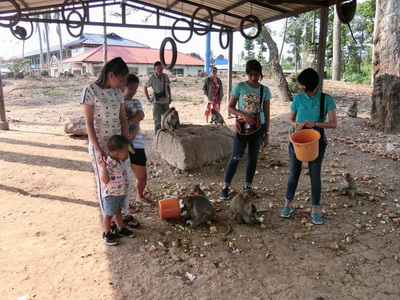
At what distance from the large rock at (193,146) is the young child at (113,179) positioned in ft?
→ 8.57

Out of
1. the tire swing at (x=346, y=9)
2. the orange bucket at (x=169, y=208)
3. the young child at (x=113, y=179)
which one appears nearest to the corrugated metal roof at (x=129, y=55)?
the tire swing at (x=346, y=9)

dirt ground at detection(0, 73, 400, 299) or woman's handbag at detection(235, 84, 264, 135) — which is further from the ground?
woman's handbag at detection(235, 84, 264, 135)

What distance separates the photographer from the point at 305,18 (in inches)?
1543

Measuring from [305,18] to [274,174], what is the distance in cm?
3837

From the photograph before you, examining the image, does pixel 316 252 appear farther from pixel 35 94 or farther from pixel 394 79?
pixel 35 94

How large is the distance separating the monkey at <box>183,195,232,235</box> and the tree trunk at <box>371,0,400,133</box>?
6.87 meters

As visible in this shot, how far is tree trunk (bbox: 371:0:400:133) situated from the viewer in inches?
345

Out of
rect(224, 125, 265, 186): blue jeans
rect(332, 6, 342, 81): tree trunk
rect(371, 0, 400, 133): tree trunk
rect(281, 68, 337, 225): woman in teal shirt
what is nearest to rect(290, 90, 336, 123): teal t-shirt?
rect(281, 68, 337, 225): woman in teal shirt

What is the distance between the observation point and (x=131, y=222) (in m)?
4.09

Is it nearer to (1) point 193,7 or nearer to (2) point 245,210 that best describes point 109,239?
(2) point 245,210

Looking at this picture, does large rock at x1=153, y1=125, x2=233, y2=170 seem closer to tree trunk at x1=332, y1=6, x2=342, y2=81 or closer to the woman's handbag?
the woman's handbag

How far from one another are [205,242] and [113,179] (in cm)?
126

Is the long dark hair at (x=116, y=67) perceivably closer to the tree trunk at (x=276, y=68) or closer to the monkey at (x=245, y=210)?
the monkey at (x=245, y=210)

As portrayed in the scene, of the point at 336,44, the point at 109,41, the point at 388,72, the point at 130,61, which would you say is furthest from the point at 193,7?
the point at 109,41
